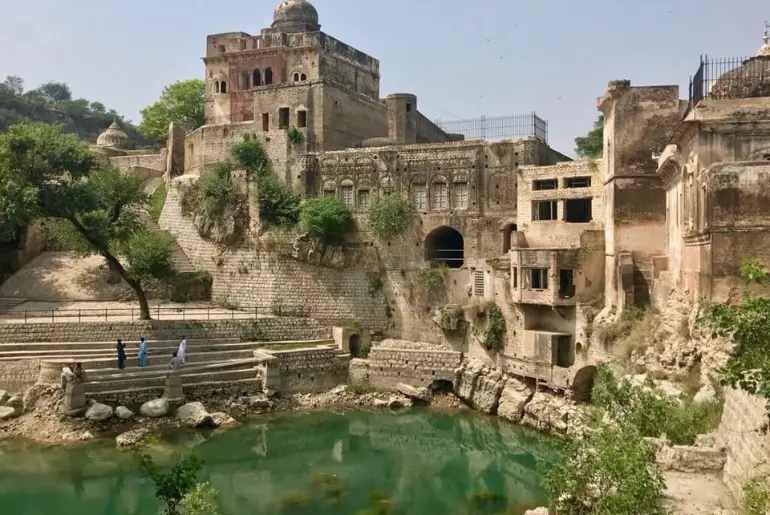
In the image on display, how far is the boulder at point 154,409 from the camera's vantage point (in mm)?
17578

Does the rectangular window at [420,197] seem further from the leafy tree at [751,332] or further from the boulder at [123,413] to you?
the leafy tree at [751,332]

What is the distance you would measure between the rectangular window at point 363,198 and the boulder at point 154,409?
10201 millimetres

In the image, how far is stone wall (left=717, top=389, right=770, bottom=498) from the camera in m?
7.77

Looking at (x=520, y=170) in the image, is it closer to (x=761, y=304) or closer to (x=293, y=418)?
(x=293, y=418)

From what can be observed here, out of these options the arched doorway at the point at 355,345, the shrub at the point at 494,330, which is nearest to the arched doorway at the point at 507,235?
the shrub at the point at 494,330

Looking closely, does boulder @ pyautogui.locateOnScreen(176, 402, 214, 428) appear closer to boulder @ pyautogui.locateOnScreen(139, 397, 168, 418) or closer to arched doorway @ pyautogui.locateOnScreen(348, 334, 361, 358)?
boulder @ pyautogui.locateOnScreen(139, 397, 168, 418)

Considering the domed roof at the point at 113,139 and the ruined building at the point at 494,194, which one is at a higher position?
the domed roof at the point at 113,139

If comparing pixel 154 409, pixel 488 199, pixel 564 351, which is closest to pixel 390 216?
pixel 488 199

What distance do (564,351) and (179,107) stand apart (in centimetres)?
2711

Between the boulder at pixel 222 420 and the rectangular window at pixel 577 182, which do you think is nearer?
the boulder at pixel 222 420

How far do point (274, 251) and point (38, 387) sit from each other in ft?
29.6

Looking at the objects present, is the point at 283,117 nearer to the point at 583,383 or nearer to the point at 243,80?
the point at 243,80

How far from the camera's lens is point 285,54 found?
3055cm

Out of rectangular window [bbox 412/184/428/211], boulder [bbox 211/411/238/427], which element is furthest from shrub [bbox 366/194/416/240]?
boulder [bbox 211/411/238/427]
